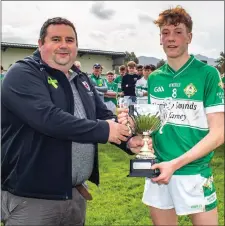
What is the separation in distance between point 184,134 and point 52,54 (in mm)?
1017

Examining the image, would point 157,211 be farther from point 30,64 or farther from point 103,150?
point 103,150

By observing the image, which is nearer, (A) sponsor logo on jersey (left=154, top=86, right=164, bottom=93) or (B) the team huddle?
(B) the team huddle

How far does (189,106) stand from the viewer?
9.01 ft

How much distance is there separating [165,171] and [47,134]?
0.77 meters

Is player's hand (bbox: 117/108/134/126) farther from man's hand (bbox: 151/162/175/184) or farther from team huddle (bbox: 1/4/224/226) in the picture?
man's hand (bbox: 151/162/175/184)

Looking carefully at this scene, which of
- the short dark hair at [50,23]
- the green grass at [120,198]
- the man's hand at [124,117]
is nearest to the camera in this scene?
the short dark hair at [50,23]

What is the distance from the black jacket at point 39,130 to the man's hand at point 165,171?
0.45 m

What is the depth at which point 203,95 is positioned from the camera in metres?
2.72

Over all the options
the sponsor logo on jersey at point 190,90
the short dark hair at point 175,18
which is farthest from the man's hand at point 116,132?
the short dark hair at point 175,18

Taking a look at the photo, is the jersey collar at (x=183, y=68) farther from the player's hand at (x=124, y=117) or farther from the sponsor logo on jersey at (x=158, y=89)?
the player's hand at (x=124, y=117)

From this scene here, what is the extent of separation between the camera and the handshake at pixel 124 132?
2.39 m

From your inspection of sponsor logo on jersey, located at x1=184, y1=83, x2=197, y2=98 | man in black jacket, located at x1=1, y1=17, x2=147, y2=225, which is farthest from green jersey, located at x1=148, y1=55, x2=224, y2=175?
man in black jacket, located at x1=1, y1=17, x2=147, y2=225

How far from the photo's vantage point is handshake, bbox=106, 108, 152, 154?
239 cm

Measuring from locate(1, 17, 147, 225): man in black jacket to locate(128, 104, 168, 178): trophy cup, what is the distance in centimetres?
26
